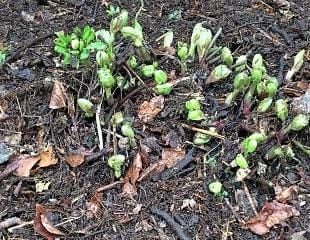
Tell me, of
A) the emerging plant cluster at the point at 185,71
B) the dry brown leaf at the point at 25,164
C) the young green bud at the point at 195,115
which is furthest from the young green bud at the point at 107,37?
the dry brown leaf at the point at 25,164

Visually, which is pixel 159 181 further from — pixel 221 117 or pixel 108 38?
pixel 108 38

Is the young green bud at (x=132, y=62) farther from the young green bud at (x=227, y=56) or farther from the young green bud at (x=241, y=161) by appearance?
the young green bud at (x=241, y=161)

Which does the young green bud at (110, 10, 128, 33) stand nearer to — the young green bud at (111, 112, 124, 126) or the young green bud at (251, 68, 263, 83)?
the young green bud at (111, 112, 124, 126)

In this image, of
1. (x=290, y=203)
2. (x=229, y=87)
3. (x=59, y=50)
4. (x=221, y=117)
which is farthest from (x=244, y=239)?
(x=59, y=50)

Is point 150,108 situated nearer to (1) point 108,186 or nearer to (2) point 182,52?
(2) point 182,52

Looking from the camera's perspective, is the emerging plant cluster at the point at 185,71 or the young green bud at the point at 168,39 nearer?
the emerging plant cluster at the point at 185,71

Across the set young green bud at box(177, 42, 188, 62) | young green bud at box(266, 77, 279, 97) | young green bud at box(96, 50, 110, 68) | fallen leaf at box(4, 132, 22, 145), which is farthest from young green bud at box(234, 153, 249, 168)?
fallen leaf at box(4, 132, 22, 145)
